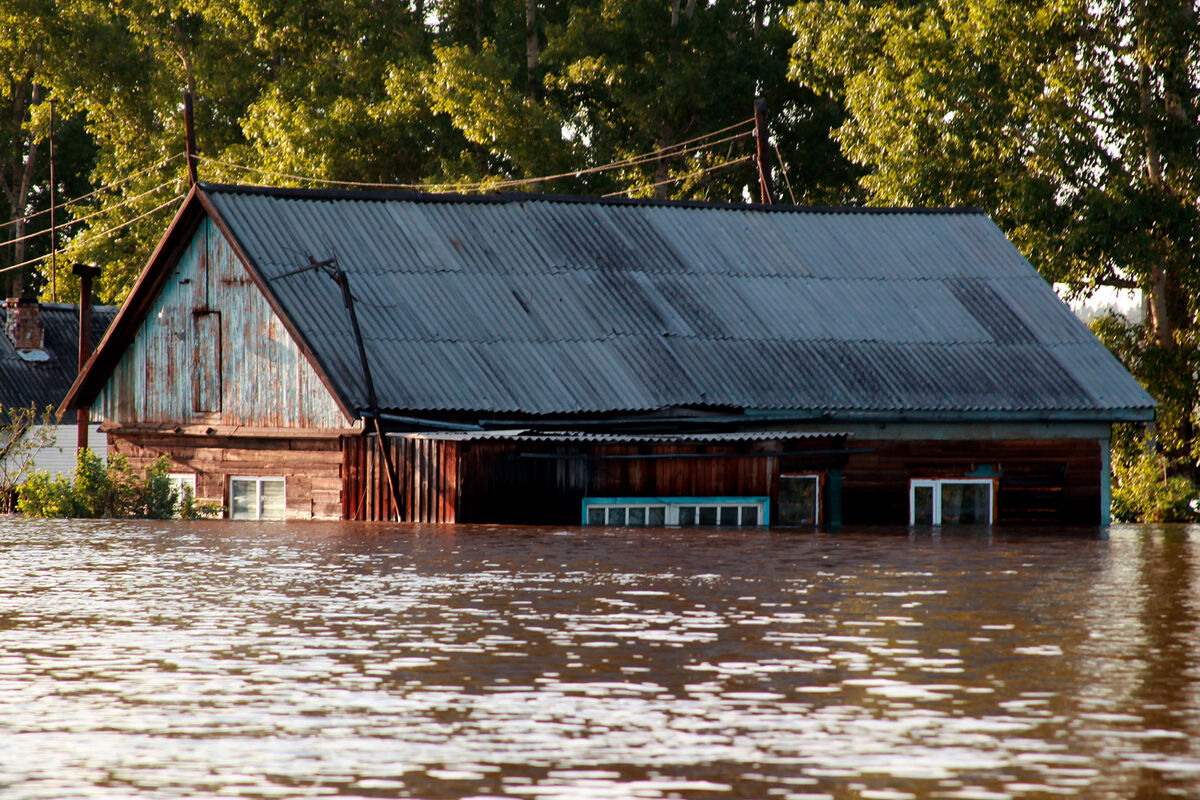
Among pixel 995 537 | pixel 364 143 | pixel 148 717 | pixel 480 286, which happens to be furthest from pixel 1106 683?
pixel 364 143

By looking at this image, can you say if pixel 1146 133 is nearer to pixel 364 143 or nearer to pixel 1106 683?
pixel 364 143

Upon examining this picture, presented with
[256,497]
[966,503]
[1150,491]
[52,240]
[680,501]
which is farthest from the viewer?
[52,240]

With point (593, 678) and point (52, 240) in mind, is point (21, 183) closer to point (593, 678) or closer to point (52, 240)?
point (52, 240)

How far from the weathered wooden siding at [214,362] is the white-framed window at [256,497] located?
43.1 inches

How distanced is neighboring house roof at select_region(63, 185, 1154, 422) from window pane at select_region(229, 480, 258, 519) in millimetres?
3867

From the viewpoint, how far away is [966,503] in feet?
109

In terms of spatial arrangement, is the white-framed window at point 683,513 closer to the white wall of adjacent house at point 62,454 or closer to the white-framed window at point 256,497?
the white-framed window at point 256,497

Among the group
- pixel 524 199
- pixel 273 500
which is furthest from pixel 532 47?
pixel 273 500

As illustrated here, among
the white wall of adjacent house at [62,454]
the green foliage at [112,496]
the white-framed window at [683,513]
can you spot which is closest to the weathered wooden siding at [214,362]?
the green foliage at [112,496]

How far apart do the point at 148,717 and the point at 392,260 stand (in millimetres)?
23326

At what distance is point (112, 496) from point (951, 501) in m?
15.6

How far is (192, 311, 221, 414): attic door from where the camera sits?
3281 centimetres

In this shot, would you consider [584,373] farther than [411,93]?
No

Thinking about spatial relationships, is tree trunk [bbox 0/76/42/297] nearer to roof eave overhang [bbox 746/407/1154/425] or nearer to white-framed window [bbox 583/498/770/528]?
roof eave overhang [bbox 746/407/1154/425]
